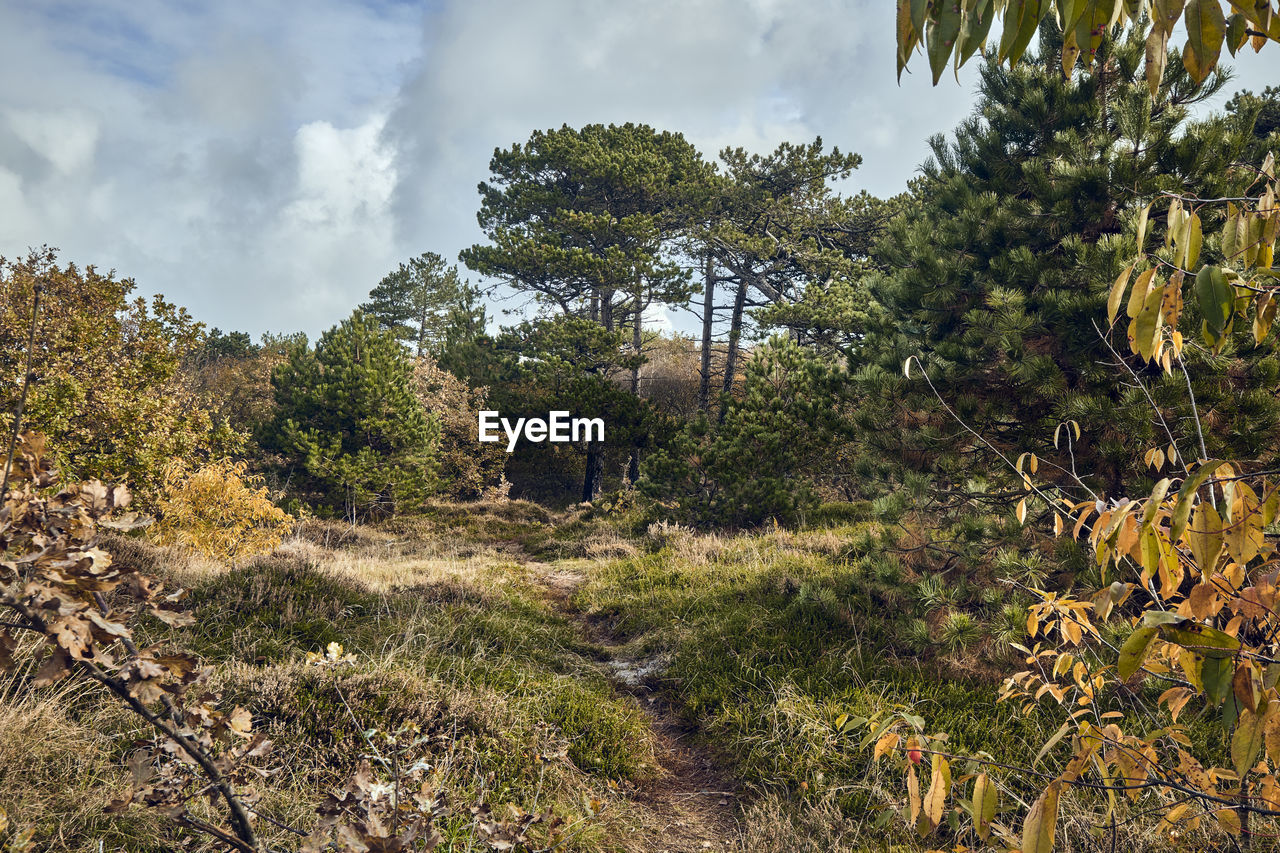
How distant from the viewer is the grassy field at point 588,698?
2975mm

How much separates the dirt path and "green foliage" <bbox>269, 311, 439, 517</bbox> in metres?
12.2

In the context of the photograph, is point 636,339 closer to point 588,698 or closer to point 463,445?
point 463,445

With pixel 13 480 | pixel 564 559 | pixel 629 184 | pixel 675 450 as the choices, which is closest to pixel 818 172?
pixel 629 184

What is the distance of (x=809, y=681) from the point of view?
15.4ft

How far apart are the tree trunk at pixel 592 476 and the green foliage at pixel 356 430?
4295 millimetres

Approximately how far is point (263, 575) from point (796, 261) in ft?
Result: 51.6

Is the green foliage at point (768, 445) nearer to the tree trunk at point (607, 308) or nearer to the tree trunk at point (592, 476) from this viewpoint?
the tree trunk at point (592, 476)

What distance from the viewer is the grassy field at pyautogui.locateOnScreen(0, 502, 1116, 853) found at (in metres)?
2.97

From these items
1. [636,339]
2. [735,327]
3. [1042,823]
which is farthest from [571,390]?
[1042,823]

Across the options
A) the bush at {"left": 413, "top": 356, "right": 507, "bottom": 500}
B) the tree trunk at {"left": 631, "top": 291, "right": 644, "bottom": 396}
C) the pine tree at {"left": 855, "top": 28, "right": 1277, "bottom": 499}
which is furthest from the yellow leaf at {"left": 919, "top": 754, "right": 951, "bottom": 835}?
the bush at {"left": 413, "top": 356, "right": 507, "bottom": 500}

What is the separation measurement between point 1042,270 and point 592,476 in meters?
15.1

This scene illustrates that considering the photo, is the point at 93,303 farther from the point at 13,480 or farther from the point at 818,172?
the point at 818,172

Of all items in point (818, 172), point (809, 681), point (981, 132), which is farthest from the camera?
point (818, 172)

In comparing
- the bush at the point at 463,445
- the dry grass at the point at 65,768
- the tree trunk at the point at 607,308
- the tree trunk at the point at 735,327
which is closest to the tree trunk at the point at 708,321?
the tree trunk at the point at 735,327
